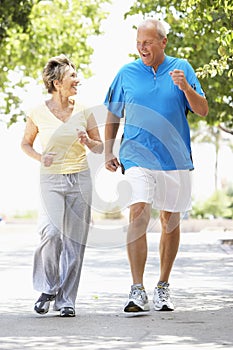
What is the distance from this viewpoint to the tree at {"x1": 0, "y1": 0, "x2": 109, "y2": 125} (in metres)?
37.4

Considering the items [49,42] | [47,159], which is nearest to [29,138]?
[47,159]

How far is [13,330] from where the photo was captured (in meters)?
8.46

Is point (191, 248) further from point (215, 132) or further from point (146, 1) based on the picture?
point (215, 132)

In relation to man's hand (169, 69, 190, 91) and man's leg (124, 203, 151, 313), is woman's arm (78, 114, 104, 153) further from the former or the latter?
man's hand (169, 69, 190, 91)

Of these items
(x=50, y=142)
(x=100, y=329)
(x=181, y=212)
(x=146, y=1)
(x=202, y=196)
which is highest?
(x=146, y=1)

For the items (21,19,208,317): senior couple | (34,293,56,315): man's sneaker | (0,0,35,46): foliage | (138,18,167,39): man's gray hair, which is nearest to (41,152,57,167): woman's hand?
(21,19,208,317): senior couple

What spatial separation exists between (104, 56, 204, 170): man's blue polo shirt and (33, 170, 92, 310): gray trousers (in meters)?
0.49

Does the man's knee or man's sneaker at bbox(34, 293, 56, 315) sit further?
the man's knee

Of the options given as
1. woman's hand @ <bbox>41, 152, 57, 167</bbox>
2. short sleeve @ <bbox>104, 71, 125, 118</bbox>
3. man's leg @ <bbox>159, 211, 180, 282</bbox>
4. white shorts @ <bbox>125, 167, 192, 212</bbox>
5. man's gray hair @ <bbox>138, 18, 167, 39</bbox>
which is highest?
man's gray hair @ <bbox>138, 18, 167, 39</bbox>

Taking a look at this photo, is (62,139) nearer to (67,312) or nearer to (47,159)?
(47,159)

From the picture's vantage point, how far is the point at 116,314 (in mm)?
9547

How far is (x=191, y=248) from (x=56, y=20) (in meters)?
17.4

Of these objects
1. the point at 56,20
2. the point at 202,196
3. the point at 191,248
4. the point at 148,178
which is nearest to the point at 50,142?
the point at 148,178

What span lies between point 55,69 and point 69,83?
157 millimetres
